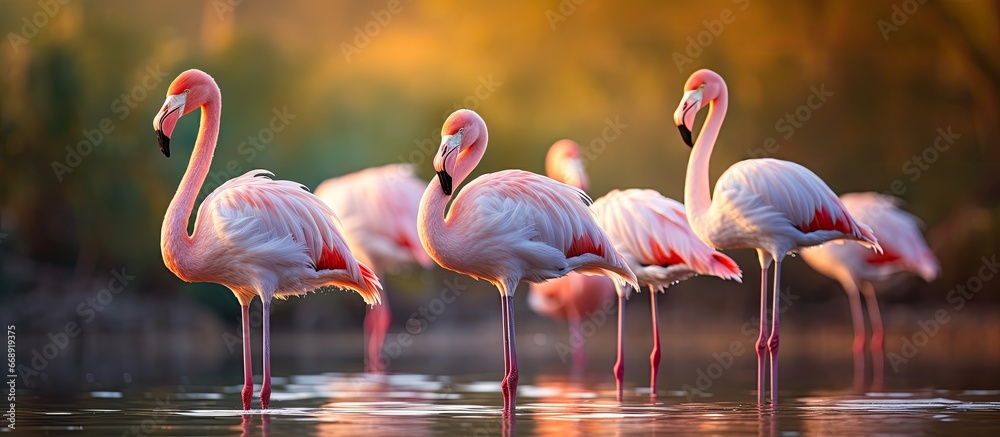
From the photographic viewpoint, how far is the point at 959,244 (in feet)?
54.9

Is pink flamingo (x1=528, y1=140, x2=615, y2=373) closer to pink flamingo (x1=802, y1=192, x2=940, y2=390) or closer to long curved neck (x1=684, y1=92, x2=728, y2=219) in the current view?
pink flamingo (x1=802, y1=192, x2=940, y2=390)

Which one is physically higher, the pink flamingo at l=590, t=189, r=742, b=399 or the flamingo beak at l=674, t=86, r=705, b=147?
the flamingo beak at l=674, t=86, r=705, b=147

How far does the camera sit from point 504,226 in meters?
6.62

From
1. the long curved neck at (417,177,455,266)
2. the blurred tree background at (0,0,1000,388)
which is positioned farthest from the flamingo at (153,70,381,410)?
the blurred tree background at (0,0,1000,388)

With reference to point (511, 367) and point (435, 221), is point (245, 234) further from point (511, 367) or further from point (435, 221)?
point (511, 367)

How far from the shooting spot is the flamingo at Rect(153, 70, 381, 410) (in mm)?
6508

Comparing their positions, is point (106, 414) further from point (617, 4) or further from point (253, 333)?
point (617, 4)

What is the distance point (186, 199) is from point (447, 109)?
1225cm

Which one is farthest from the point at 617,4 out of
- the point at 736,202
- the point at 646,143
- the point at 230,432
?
the point at 230,432

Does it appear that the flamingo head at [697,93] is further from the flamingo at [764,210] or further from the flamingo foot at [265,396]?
the flamingo foot at [265,396]

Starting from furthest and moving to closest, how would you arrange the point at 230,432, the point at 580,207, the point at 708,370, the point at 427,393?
1. the point at 708,370
2. the point at 427,393
3. the point at 580,207
4. the point at 230,432

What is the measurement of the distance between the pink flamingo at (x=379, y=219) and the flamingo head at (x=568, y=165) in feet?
7.05

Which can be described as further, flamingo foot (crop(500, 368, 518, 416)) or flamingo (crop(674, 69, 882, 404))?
flamingo (crop(674, 69, 882, 404))

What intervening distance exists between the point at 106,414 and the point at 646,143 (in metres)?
14.0
